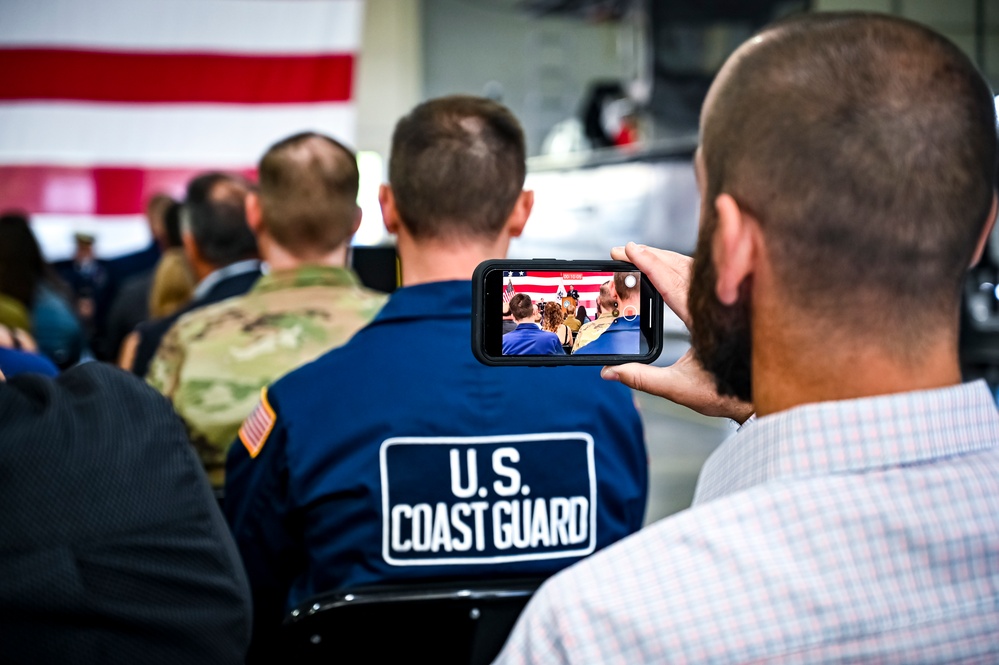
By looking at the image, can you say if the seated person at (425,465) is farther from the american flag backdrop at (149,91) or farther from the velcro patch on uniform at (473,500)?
the american flag backdrop at (149,91)

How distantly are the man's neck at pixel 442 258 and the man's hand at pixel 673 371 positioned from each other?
0.76 metres

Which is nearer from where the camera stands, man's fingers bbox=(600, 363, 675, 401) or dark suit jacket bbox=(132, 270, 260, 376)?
man's fingers bbox=(600, 363, 675, 401)

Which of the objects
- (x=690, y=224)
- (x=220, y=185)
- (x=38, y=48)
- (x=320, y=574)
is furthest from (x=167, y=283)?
(x=690, y=224)

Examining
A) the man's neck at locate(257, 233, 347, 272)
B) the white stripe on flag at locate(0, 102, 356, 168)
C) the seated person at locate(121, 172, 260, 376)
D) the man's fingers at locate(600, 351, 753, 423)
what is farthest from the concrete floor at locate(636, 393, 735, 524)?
the man's fingers at locate(600, 351, 753, 423)

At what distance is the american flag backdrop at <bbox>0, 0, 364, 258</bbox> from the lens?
4.61 meters

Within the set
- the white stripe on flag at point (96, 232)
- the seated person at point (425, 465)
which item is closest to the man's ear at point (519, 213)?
the seated person at point (425, 465)

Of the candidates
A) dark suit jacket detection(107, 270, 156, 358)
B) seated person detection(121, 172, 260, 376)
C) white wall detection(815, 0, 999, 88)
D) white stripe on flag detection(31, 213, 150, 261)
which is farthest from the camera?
white wall detection(815, 0, 999, 88)

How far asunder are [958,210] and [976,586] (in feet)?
0.77

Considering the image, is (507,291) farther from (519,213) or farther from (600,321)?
(519,213)

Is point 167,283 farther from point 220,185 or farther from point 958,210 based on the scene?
point 958,210

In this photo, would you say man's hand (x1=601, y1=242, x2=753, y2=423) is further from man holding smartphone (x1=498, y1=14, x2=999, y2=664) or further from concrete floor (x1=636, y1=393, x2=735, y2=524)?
concrete floor (x1=636, y1=393, x2=735, y2=524)

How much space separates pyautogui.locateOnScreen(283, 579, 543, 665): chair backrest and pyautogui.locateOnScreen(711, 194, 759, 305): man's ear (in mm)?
569

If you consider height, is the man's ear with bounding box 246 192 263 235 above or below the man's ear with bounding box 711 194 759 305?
below

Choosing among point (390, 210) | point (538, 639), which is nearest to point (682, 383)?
point (538, 639)
